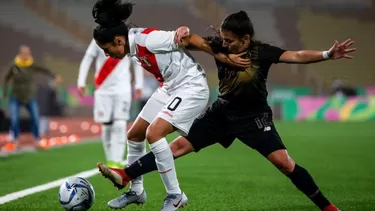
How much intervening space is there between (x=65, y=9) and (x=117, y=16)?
3383 cm

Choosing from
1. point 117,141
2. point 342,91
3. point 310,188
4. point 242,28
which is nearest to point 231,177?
point 117,141

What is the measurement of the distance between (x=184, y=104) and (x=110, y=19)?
3.39 ft

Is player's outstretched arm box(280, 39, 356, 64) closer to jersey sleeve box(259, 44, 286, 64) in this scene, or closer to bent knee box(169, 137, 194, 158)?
jersey sleeve box(259, 44, 286, 64)

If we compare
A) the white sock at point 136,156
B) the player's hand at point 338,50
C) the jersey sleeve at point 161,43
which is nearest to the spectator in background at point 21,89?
the white sock at point 136,156

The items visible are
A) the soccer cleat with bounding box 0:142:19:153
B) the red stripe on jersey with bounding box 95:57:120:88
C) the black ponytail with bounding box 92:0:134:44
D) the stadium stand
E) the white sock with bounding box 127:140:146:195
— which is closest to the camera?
the black ponytail with bounding box 92:0:134:44

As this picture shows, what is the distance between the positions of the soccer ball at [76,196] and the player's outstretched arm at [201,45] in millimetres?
1657

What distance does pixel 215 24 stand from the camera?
3494 cm

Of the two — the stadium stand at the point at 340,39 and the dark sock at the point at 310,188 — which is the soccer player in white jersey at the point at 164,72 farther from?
the stadium stand at the point at 340,39

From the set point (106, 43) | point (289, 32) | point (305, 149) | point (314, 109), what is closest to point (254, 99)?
point (106, 43)

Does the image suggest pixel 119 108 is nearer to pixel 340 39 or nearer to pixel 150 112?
pixel 150 112

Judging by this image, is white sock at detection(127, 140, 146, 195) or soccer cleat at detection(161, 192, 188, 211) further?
white sock at detection(127, 140, 146, 195)

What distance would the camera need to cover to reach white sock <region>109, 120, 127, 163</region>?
420 inches

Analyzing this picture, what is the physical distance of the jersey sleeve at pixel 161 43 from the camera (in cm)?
616

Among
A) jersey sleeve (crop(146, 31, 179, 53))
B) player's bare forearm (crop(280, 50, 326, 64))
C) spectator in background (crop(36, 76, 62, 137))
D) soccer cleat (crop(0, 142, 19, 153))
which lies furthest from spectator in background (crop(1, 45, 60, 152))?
spectator in background (crop(36, 76, 62, 137))
